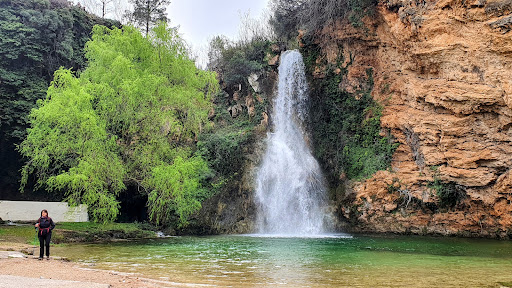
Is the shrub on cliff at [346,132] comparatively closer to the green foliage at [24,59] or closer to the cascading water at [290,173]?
the cascading water at [290,173]

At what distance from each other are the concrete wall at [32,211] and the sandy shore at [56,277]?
11573 millimetres

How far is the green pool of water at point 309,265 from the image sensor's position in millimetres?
8023

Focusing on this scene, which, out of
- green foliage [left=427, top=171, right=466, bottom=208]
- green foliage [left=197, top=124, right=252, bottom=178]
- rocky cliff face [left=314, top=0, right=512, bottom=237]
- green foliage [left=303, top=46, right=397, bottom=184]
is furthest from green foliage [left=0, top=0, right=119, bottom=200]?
green foliage [left=427, top=171, right=466, bottom=208]

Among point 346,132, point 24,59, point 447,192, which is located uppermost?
point 24,59

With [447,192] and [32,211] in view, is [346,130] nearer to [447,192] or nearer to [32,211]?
[447,192]

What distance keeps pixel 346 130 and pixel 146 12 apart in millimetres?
23126

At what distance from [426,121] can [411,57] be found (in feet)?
11.9

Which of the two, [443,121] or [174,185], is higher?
[443,121]

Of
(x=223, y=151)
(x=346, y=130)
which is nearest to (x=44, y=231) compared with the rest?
(x=223, y=151)

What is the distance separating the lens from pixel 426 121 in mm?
21547

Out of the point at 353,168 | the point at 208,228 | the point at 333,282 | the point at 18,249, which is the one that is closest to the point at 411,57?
the point at 353,168

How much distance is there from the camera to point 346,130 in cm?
2605

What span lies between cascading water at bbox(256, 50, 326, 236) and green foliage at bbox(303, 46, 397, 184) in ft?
2.81

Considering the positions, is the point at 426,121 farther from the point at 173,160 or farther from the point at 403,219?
the point at 173,160
